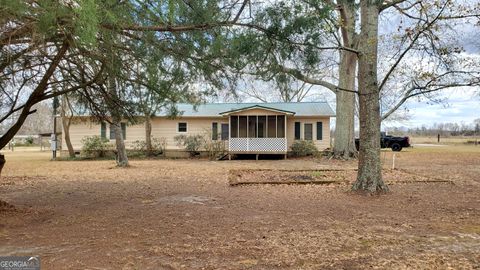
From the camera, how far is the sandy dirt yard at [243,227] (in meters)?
4.67

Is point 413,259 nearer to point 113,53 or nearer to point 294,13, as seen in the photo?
point 294,13

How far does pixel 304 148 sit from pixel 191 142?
7074 mm

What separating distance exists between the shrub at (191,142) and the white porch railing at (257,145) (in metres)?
2.74

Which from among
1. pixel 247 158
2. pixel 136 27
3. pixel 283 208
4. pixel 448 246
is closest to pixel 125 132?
pixel 247 158

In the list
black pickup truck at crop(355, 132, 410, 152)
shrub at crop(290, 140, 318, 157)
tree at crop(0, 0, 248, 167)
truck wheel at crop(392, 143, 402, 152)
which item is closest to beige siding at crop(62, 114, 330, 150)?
shrub at crop(290, 140, 318, 157)

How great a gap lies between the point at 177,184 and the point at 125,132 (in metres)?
15.5

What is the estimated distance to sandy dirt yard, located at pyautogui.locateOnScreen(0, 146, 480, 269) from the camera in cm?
467

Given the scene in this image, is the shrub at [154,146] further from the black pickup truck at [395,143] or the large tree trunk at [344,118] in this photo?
the black pickup truck at [395,143]

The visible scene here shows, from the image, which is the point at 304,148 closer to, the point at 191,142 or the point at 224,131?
the point at 224,131

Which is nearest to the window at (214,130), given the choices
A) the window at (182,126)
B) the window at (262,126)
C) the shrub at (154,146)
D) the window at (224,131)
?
the window at (224,131)

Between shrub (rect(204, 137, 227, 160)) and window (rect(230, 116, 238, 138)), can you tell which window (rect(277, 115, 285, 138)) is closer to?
window (rect(230, 116, 238, 138))

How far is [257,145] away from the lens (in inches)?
898

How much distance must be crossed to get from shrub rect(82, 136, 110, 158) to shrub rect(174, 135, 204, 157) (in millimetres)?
4638

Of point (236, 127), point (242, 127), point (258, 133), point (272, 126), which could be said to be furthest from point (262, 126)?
point (236, 127)
